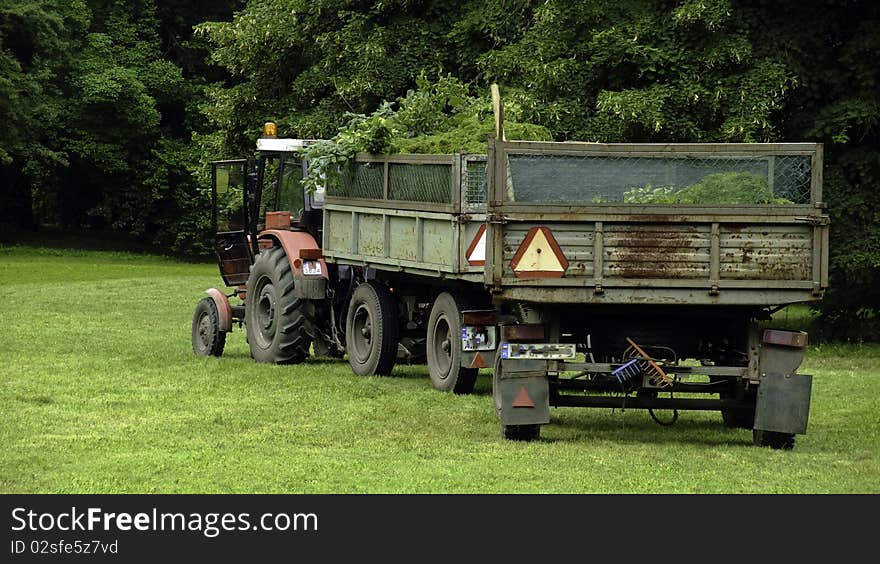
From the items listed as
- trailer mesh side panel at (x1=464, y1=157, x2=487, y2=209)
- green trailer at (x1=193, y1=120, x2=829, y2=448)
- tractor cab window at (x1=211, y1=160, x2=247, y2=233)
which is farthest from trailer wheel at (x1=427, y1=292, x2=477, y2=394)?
tractor cab window at (x1=211, y1=160, x2=247, y2=233)

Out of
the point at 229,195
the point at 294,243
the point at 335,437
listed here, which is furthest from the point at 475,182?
the point at 229,195

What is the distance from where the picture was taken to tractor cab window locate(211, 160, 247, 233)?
20.8 metres

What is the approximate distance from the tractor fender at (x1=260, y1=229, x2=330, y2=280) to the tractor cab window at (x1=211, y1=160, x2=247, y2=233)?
4.23 ft

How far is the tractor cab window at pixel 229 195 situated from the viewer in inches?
819

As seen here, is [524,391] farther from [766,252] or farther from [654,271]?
[766,252]

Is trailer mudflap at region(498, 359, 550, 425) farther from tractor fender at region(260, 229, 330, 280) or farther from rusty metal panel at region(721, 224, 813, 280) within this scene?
tractor fender at region(260, 229, 330, 280)

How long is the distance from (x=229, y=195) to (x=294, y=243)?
233cm

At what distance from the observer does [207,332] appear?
794 inches

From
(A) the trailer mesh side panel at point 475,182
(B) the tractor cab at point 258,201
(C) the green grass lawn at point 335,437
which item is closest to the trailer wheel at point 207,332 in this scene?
(C) the green grass lawn at point 335,437

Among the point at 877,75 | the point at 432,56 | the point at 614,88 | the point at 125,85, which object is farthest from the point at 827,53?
the point at 125,85

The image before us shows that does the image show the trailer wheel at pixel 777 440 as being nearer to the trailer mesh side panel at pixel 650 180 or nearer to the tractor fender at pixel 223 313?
the trailer mesh side panel at pixel 650 180

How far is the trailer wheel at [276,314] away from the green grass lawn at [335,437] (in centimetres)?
35

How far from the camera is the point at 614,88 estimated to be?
25094mm

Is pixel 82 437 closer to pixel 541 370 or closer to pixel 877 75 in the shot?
pixel 541 370
